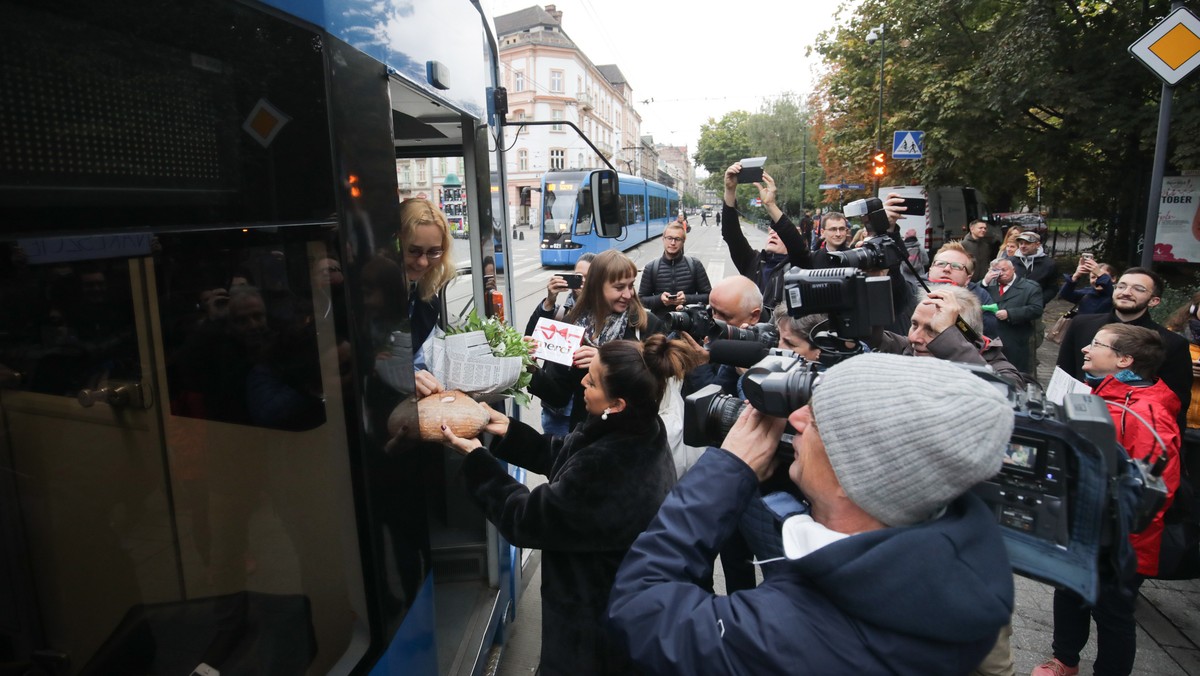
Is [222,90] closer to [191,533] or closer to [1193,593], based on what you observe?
[191,533]

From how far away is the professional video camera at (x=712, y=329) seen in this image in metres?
3.44

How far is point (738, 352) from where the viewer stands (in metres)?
2.47

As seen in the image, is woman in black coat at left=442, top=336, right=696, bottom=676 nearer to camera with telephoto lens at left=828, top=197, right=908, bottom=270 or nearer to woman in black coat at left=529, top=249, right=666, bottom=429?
camera with telephoto lens at left=828, top=197, right=908, bottom=270

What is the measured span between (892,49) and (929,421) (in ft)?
67.6

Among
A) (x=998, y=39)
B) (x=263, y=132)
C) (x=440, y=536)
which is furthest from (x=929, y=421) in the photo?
(x=998, y=39)

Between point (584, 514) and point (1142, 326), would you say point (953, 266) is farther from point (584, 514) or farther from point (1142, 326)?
point (584, 514)

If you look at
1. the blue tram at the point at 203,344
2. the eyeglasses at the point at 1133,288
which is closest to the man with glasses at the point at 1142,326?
the eyeglasses at the point at 1133,288

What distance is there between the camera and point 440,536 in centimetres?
312

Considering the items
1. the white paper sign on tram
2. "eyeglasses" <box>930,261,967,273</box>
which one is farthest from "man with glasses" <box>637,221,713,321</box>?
the white paper sign on tram

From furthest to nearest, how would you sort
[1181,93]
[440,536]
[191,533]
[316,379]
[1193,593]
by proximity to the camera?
[1181,93]
[1193,593]
[440,536]
[316,379]
[191,533]

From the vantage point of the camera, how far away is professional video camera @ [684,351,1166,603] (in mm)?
1443

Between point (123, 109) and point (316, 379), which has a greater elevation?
point (123, 109)

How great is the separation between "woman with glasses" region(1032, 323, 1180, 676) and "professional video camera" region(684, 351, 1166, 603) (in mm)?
1744

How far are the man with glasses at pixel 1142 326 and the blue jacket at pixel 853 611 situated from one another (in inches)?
128
